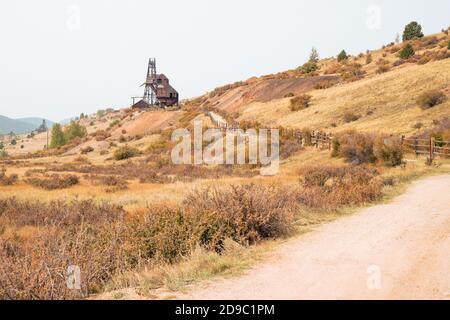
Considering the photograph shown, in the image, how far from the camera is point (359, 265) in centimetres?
737

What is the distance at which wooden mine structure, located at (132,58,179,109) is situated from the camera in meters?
102

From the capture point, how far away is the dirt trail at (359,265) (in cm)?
617

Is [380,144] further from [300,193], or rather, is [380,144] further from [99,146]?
[99,146]

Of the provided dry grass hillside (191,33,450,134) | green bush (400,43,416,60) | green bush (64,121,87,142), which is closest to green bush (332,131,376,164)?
dry grass hillside (191,33,450,134)

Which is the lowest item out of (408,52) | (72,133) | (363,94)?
(72,133)

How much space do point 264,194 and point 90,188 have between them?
16996mm

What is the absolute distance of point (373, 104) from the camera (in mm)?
44188

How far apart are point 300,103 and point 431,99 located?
20.6m

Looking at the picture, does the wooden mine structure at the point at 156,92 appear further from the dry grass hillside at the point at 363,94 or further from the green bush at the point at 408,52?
the green bush at the point at 408,52

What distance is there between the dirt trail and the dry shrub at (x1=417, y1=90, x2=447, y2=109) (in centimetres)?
2728

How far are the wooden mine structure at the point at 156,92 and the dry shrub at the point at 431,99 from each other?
236ft

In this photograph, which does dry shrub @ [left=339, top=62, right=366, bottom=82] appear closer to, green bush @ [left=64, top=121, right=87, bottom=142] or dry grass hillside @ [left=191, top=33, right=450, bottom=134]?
dry grass hillside @ [left=191, top=33, right=450, bottom=134]

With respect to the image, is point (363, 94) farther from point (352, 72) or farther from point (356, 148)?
point (356, 148)

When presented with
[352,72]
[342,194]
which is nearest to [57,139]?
[352,72]
